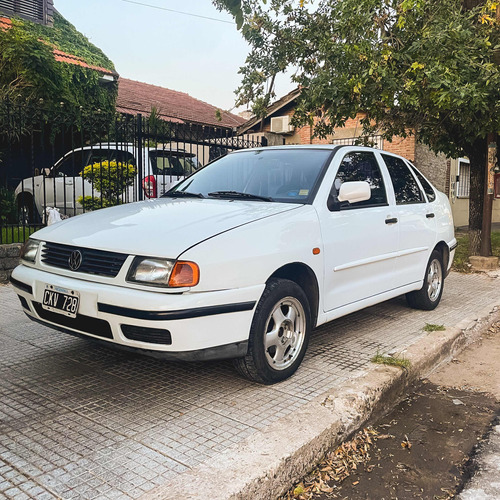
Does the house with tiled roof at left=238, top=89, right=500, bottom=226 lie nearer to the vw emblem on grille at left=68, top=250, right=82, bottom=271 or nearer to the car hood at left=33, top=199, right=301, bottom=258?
the car hood at left=33, top=199, right=301, bottom=258

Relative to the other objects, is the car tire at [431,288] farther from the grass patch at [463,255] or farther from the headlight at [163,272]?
the headlight at [163,272]

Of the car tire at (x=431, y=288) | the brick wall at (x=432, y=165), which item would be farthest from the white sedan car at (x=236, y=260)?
the brick wall at (x=432, y=165)

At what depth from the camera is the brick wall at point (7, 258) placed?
6.67m

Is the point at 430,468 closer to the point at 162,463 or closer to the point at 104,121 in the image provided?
the point at 162,463

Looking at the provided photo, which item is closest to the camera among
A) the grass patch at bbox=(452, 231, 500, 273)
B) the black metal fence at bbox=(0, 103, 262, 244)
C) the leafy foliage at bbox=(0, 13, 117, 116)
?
the black metal fence at bbox=(0, 103, 262, 244)

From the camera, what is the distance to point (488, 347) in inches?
193

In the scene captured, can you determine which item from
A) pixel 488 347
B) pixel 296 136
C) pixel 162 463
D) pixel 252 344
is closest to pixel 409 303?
pixel 488 347

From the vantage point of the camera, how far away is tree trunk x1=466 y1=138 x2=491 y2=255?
9266mm

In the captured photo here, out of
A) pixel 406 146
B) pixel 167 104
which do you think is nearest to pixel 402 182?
pixel 406 146

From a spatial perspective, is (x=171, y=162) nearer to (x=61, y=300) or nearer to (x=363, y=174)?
(x=363, y=174)

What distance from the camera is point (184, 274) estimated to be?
2891mm

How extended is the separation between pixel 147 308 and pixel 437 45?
5971 millimetres

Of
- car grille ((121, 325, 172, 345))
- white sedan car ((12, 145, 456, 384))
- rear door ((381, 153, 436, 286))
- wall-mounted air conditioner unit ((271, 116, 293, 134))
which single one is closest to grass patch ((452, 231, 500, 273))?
rear door ((381, 153, 436, 286))

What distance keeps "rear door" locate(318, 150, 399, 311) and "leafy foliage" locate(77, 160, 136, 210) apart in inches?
172
